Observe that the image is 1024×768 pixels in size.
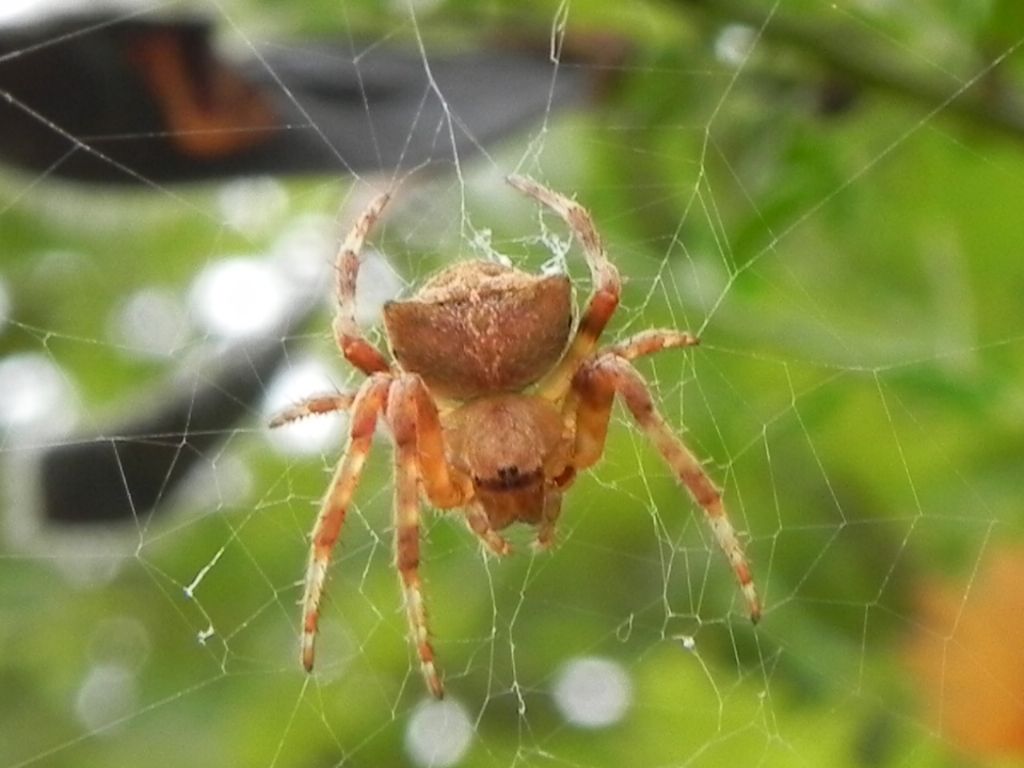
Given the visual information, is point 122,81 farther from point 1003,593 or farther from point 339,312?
point 1003,593

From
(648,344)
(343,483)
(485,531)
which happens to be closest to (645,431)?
(648,344)

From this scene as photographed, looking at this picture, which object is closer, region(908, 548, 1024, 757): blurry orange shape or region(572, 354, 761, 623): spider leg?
region(908, 548, 1024, 757): blurry orange shape

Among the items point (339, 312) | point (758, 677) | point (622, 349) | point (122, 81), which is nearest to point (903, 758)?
point (758, 677)

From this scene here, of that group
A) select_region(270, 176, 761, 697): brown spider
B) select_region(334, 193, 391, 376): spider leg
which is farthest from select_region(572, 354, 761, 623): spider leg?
select_region(334, 193, 391, 376): spider leg

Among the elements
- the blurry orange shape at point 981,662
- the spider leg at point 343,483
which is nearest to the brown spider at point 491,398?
the spider leg at point 343,483

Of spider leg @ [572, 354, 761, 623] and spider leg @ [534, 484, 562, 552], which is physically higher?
spider leg @ [572, 354, 761, 623]

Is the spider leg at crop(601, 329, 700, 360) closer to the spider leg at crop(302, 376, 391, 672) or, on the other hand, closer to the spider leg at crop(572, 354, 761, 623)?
the spider leg at crop(572, 354, 761, 623)

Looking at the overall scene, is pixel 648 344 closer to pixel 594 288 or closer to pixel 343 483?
pixel 594 288

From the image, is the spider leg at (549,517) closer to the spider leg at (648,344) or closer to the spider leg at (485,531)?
the spider leg at (485,531)

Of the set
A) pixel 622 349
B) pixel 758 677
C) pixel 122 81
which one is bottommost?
pixel 758 677
